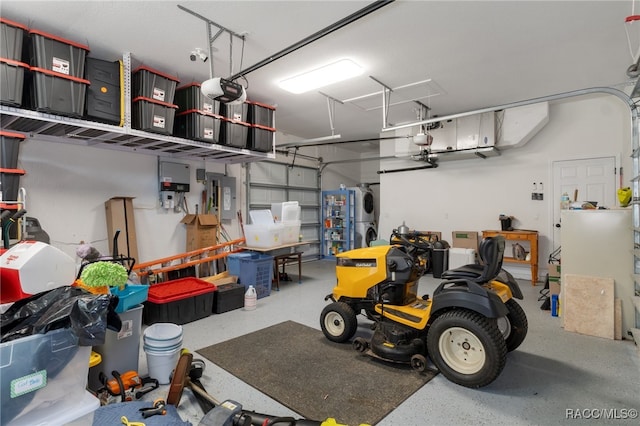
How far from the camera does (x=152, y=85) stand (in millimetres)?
3777

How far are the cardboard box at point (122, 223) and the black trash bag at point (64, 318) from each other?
3.23 m

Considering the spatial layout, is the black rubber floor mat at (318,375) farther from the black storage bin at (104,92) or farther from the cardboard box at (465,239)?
the cardboard box at (465,239)

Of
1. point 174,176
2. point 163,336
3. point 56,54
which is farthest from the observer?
point 174,176

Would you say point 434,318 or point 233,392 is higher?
point 434,318

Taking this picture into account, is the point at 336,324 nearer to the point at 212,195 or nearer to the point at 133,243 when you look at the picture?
the point at 133,243

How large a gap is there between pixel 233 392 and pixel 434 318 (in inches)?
66.3

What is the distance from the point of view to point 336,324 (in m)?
3.24

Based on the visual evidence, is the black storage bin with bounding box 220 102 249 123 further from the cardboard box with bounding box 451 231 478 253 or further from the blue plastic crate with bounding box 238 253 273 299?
the cardboard box with bounding box 451 231 478 253

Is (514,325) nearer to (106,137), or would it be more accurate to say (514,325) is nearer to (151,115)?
(151,115)

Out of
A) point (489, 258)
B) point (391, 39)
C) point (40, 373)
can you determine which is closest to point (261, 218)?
point (391, 39)

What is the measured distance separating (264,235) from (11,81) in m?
3.36

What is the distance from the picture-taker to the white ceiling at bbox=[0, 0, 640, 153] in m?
2.90

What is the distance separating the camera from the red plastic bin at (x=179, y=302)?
11.8ft

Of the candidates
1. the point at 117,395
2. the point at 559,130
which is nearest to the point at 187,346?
the point at 117,395
